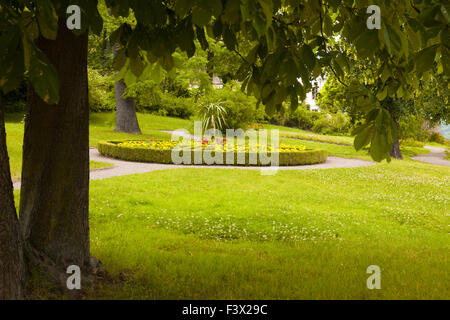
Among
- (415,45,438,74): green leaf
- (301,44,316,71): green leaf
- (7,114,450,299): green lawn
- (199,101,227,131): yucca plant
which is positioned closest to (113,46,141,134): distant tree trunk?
(199,101,227,131): yucca plant

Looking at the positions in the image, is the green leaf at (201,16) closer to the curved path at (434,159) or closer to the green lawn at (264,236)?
the green lawn at (264,236)

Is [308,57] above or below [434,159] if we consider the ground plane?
above

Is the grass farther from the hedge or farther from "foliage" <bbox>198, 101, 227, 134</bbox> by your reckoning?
"foliage" <bbox>198, 101, 227, 134</bbox>

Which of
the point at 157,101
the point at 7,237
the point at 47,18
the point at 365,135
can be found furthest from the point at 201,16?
the point at 157,101

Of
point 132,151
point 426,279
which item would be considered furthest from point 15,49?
point 132,151

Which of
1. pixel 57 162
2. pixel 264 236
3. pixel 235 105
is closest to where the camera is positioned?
pixel 57 162

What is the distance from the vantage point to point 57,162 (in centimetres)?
349

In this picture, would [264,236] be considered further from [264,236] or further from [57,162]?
[57,162]

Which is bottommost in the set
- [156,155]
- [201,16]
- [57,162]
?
[156,155]

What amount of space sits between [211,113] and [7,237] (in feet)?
66.0

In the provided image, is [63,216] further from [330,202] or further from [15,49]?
[330,202]

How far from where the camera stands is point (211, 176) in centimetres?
1158

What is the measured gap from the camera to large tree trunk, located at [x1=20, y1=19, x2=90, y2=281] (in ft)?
11.4
